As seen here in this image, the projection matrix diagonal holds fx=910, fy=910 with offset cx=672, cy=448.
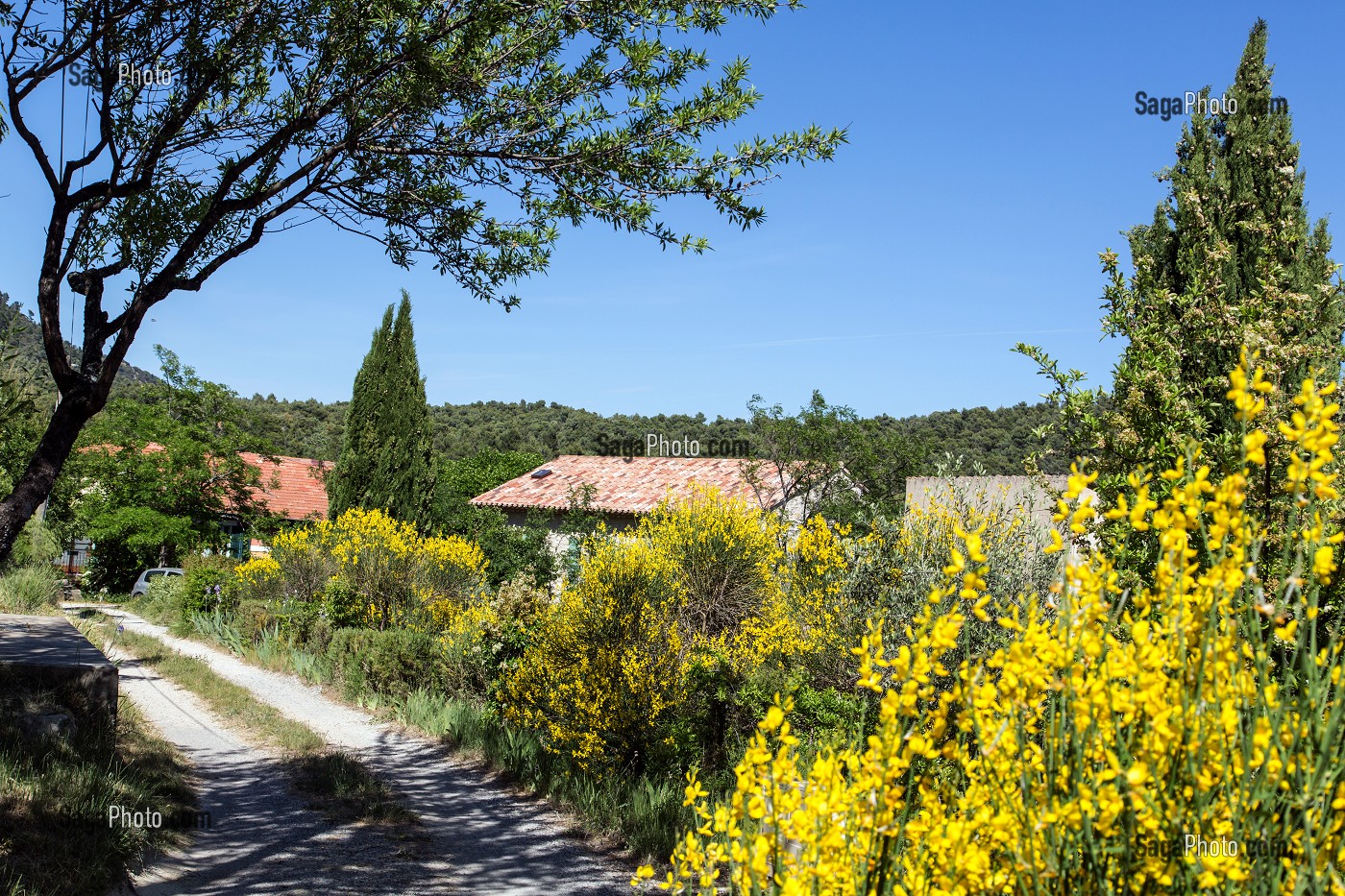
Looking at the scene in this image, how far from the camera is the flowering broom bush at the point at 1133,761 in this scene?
5.90ft

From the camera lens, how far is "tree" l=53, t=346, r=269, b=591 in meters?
21.2

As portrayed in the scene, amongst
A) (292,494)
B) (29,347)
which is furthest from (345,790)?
(29,347)

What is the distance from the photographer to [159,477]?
70.3ft

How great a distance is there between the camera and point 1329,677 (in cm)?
174

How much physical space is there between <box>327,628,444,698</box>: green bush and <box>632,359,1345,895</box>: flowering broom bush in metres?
9.12

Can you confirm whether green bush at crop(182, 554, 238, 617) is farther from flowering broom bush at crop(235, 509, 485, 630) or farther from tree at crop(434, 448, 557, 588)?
tree at crop(434, 448, 557, 588)

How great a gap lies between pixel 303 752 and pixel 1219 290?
8.03 m

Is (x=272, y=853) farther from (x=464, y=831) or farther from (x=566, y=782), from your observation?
(x=566, y=782)

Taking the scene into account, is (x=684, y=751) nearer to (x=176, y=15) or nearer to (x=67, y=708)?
(x=67, y=708)

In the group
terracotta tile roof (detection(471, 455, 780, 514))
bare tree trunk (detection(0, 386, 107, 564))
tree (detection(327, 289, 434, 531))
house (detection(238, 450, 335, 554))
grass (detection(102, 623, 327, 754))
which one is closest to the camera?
bare tree trunk (detection(0, 386, 107, 564))

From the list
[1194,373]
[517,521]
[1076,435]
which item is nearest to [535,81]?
[1076,435]

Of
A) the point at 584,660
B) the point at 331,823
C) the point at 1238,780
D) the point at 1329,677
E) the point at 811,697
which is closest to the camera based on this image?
the point at 1329,677

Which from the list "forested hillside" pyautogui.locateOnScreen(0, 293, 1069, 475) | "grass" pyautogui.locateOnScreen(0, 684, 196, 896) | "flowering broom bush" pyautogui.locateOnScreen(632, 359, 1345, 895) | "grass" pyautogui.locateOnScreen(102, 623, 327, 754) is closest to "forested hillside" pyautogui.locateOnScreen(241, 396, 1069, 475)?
"forested hillside" pyautogui.locateOnScreen(0, 293, 1069, 475)

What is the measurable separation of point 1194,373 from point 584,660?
4.75m
